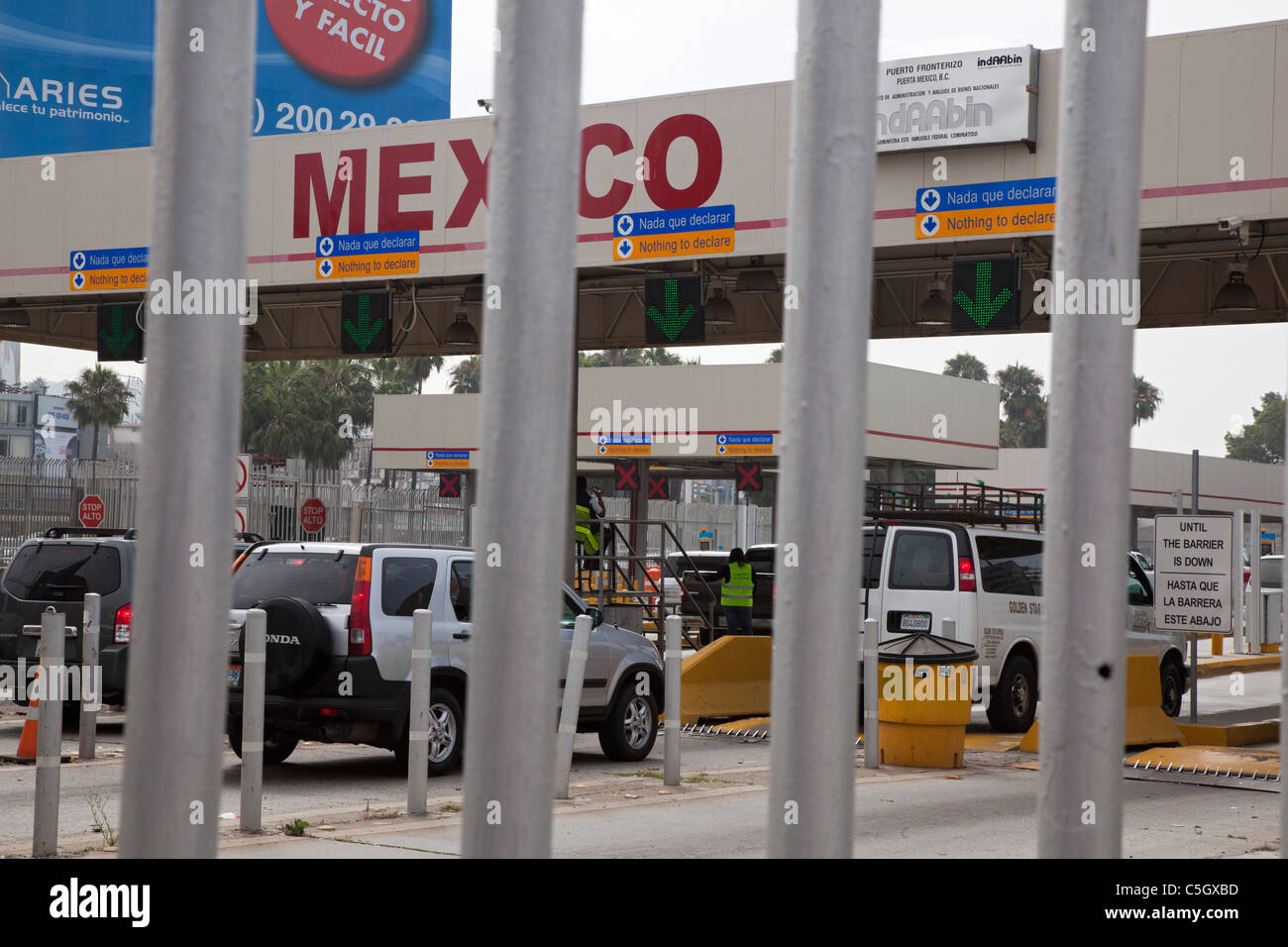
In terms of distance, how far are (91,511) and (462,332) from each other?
859cm

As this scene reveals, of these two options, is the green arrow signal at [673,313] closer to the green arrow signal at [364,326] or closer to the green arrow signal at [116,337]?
the green arrow signal at [364,326]

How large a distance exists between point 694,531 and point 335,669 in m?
39.3

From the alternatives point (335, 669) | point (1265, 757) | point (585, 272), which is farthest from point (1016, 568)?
point (335, 669)

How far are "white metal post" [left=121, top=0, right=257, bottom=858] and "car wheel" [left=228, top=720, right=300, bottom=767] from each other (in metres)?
8.15

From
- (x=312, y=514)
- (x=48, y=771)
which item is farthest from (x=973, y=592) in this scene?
(x=312, y=514)

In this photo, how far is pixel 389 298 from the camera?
861 inches

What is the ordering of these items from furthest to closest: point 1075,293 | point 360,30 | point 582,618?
point 360,30 < point 582,618 < point 1075,293

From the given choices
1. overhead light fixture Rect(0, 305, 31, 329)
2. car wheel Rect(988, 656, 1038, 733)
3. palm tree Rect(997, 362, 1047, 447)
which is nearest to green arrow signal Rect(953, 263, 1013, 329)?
car wheel Rect(988, 656, 1038, 733)

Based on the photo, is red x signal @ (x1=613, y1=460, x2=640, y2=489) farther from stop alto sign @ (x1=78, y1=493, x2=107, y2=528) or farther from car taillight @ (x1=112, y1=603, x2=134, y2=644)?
car taillight @ (x1=112, y1=603, x2=134, y2=644)

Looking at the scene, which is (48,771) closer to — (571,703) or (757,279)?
(571,703)

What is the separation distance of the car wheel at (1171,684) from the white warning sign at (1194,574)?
2603 millimetres

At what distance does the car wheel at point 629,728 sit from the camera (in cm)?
1386

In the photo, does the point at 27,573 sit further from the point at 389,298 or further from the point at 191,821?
the point at 191,821

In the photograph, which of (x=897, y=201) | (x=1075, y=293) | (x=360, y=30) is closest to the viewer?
(x=1075, y=293)
